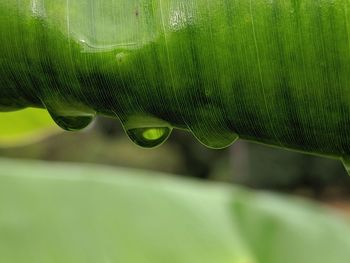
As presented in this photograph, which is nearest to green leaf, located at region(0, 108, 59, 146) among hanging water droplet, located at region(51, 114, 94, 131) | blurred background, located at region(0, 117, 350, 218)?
hanging water droplet, located at region(51, 114, 94, 131)

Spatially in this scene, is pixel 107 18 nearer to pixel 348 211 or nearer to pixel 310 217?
pixel 310 217

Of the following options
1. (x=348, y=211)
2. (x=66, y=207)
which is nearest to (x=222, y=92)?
(x=66, y=207)

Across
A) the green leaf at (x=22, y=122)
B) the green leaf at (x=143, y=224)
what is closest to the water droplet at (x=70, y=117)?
the green leaf at (x=22, y=122)

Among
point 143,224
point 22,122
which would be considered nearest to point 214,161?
point 143,224

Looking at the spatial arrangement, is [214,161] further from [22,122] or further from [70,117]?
[70,117]

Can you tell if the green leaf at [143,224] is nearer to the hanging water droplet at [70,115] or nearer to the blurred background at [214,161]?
the hanging water droplet at [70,115]
